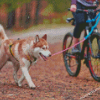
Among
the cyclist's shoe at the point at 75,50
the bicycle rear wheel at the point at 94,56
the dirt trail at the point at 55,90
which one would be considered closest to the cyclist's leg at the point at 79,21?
the cyclist's shoe at the point at 75,50

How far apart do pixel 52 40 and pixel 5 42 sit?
1094cm

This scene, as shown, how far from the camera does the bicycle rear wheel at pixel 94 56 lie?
4.98 metres

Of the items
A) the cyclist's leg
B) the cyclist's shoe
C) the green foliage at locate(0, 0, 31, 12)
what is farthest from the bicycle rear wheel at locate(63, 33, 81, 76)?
the green foliage at locate(0, 0, 31, 12)

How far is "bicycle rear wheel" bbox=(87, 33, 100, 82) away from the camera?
498cm

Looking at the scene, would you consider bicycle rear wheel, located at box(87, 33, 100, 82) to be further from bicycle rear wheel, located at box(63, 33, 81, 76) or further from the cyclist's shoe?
bicycle rear wheel, located at box(63, 33, 81, 76)

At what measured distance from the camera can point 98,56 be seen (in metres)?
4.96

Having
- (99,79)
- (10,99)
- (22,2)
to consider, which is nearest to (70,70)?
(99,79)

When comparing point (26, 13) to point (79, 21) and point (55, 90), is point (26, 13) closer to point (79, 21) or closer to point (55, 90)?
point (79, 21)

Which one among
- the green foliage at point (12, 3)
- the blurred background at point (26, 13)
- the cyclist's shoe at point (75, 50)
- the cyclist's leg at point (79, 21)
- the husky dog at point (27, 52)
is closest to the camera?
the husky dog at point (27, 52)

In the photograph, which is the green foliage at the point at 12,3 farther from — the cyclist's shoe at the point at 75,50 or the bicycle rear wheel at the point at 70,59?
the cyclist's shoe at the point at 75,50

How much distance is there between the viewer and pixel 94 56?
199 inches

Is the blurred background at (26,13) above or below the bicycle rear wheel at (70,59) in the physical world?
above

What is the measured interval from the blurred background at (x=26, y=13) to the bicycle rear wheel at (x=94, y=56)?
9140 mm

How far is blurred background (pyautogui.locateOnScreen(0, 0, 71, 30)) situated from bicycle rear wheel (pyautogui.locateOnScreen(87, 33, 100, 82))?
9.14m
